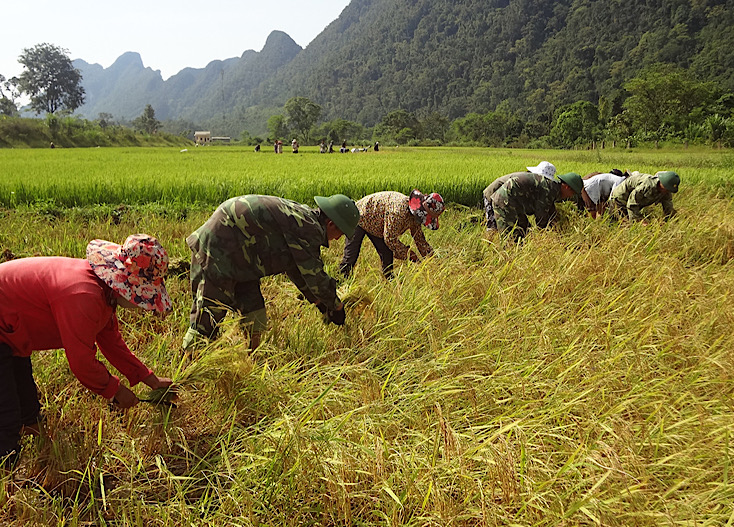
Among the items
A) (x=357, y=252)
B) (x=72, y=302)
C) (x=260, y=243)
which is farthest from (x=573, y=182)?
(x=72, y=302)

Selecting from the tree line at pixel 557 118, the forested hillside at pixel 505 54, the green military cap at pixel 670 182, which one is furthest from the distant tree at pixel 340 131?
the green military cap at pixel 670 182

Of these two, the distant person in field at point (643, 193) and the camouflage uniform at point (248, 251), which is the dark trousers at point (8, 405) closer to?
the camouflage uniform at point (248, 251)

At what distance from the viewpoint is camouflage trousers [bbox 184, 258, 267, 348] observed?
258 centimetres

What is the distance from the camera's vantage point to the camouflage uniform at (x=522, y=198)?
4.76 m

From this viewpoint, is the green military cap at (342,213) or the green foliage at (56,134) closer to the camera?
the green military cap at (342,213)

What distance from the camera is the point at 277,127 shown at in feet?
196

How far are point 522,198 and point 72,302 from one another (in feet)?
13.9

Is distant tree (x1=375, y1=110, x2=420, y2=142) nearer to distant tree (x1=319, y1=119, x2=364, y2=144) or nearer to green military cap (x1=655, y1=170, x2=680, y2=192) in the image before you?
distant tree (x1=319, y1=119, x2=364, y2=144)

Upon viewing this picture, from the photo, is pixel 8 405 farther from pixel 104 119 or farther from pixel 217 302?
pixel 104 119

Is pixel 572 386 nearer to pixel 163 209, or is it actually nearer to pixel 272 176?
pixel 163 209

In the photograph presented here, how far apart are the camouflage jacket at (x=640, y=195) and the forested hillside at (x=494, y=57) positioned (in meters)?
44.5

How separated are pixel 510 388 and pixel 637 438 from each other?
539mm

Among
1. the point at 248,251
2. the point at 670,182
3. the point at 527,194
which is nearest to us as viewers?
the point at 248,251

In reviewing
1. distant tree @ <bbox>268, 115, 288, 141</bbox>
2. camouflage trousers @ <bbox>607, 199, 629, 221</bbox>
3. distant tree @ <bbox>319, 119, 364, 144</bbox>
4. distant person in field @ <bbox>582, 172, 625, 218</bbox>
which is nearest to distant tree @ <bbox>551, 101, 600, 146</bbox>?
distant tree @ <bbox>319, 119, 364, 144</bbox>
